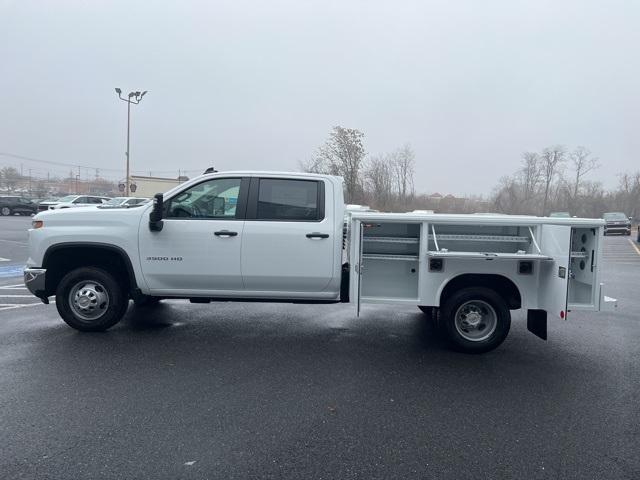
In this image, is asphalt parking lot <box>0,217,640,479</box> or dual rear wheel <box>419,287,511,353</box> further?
dual rear wheel <box>419,287,511,353</box>

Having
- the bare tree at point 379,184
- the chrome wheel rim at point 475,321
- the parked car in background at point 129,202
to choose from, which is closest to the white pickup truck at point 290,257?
the chrome wheel rim at point 475,321

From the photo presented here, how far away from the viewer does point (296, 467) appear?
336cm

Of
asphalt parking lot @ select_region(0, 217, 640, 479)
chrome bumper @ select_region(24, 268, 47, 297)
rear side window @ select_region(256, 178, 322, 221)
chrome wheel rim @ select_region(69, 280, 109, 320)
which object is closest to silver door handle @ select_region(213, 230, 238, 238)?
rear side window @ select_region(256, 178, 322, 221)

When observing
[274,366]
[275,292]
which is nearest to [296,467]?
[274,366]

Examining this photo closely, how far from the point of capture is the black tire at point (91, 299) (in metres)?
6.32

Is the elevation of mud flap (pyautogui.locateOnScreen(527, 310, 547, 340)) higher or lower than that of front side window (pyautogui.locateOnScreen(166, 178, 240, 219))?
lower

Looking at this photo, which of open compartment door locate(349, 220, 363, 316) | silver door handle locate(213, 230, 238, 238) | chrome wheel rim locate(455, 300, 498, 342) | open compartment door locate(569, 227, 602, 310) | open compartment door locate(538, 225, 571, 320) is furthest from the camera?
silver door handle locate(213, 230, 238, 238)

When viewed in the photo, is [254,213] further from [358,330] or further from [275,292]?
[358,330]

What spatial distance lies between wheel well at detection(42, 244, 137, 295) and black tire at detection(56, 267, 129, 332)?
117 mm

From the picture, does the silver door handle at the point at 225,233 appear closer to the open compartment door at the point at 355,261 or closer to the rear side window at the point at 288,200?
the rear side window at the point at 288,200

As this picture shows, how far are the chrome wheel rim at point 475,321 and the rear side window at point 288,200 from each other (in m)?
2.00

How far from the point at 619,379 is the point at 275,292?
3769mm

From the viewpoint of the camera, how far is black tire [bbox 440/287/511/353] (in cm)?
580

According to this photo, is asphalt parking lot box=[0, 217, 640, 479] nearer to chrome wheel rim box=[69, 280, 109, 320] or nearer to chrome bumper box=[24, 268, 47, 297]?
chrome wheel rim box=[69, 280, 109, 320]
